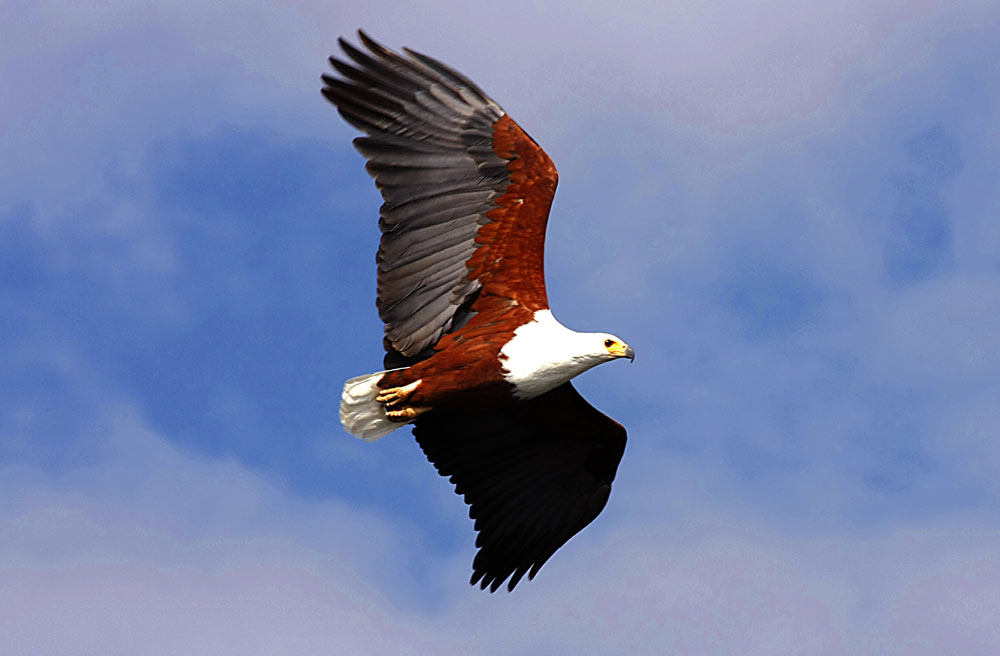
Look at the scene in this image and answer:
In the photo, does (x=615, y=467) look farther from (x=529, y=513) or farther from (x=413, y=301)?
(x=413, y=301)

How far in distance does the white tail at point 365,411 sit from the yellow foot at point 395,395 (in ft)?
0.20

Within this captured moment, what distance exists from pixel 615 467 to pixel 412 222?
324 cm

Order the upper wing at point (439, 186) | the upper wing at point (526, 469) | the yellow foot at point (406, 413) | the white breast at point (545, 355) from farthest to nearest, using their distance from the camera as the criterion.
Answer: the upper wing at point (526, 469) → the yellow foot at point (406, 413) → the upper wing at point (439, 186) → the white breast at point (545, 355)

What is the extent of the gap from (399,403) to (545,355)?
1.38m

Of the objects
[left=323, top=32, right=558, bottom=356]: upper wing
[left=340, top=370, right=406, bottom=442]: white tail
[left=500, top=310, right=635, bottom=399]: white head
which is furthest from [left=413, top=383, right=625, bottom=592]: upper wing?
[left=323, top=32, right=558, bottom=356]: upper wing

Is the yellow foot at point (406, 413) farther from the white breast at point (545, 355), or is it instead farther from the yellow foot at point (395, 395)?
the white breast at point (545, 355)

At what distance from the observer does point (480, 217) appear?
512 inches

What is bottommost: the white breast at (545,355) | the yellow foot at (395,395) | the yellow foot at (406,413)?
the yellow foot at (406,413)

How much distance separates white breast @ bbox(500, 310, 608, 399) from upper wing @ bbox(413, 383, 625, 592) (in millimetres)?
974

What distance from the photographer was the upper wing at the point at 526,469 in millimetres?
14109

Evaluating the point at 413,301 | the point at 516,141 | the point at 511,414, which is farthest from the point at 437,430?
the point at 516,141

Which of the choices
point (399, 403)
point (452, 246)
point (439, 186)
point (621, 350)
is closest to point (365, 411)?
point (399, 403)

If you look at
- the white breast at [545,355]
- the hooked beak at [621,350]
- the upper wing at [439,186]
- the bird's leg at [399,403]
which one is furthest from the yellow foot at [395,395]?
the hooked beak at [621,350]

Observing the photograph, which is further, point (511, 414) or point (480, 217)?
point (511, 414)
